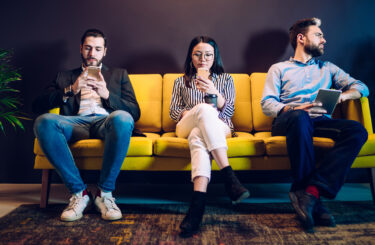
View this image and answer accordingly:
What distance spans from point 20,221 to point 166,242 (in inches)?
35.2

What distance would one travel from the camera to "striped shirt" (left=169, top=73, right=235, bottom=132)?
88.1 inches

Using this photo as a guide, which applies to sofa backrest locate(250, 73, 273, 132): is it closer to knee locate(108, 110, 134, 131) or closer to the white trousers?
the white trousers

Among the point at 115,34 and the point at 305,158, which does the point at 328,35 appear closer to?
the point at 305,158

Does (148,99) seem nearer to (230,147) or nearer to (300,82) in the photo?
(230,147)

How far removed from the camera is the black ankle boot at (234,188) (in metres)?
1.54

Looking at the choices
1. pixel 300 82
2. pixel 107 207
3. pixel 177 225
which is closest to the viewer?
pixel 177 225

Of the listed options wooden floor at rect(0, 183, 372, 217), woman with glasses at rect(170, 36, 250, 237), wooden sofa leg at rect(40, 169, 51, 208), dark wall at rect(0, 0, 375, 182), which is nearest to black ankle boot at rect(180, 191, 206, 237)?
woman with glasses at rect(170, 36, 250, 237)

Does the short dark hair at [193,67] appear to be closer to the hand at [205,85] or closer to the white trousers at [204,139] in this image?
the hand at [205,85]

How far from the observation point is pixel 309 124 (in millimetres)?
1776

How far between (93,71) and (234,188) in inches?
46.4

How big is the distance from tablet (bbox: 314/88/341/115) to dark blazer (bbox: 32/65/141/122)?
4.17 feet

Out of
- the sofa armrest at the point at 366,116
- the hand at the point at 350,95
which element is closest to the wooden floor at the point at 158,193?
the sofa armrest at the point at 366,116

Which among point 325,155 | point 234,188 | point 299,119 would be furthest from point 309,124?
point 234,188

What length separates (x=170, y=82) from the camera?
2641 millimetres
